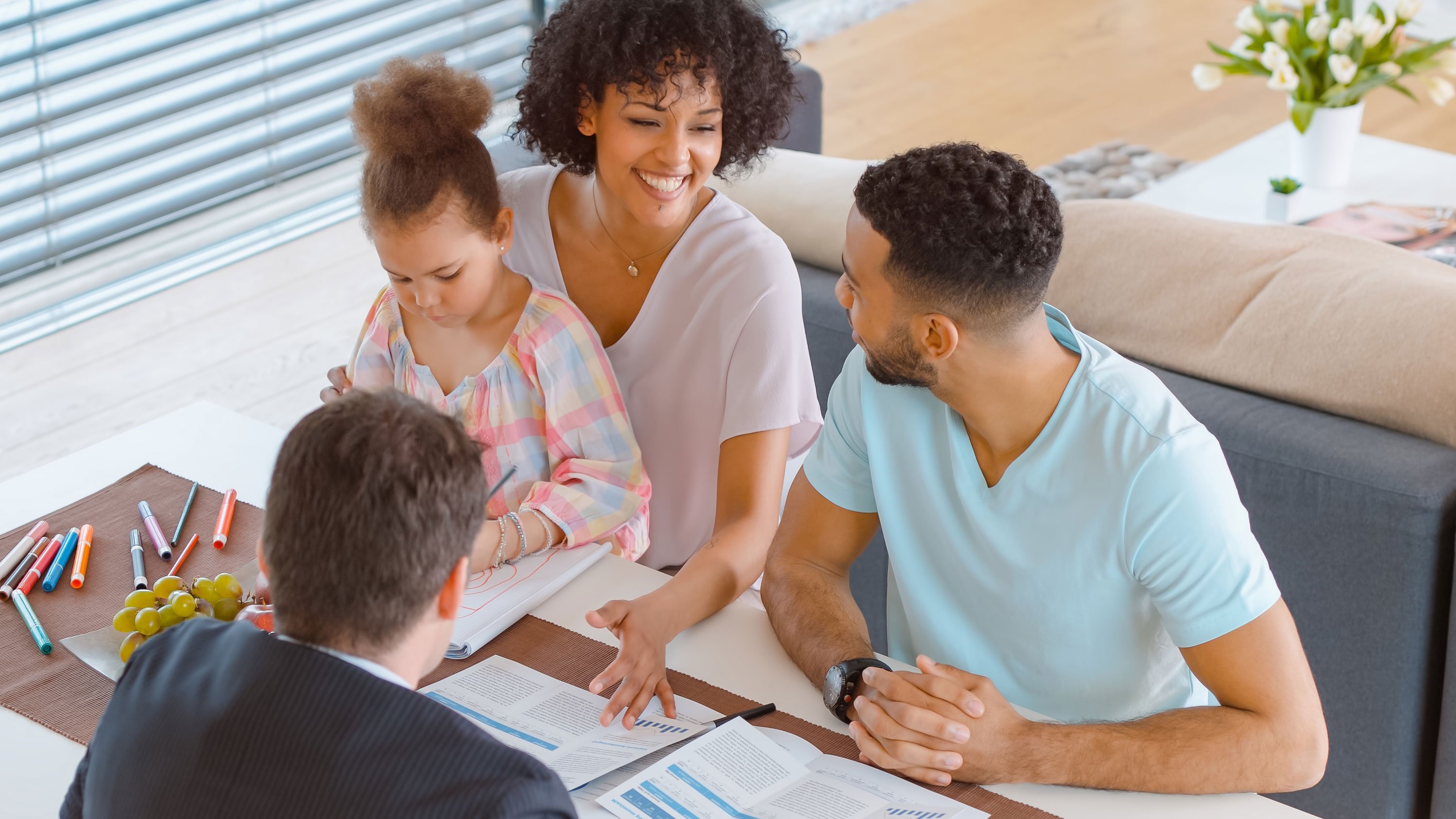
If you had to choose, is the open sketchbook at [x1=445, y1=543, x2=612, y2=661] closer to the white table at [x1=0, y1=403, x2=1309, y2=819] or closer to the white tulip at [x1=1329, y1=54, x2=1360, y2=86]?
the white table at [x1=0, y1=403, x2=1309, y2=819]

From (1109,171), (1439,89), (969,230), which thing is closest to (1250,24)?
(1439,89)

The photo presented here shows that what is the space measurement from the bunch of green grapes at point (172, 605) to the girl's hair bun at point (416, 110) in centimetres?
55

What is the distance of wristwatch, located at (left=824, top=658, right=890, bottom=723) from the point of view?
1350mm

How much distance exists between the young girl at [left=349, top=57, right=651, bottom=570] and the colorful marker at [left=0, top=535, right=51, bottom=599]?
0.45 metres

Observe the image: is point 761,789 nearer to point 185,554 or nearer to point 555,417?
point 555,417

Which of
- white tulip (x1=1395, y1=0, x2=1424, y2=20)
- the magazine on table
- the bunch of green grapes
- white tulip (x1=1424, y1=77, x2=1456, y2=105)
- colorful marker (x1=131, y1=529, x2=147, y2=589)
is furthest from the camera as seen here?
white tulip (x1=1424, y1=77, x2=1456, y2=105)

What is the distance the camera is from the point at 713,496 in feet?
6.37

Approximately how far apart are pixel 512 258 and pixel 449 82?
368mm

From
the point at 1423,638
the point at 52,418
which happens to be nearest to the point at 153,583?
the point at 1423,638

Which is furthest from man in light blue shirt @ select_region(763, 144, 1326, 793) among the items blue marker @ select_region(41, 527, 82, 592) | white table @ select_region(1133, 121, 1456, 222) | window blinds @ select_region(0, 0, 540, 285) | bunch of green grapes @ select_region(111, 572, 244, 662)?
window blinds @ select_region(0, 0, 540, 285)

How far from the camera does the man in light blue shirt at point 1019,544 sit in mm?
1271

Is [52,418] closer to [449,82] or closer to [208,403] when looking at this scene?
[208,403]

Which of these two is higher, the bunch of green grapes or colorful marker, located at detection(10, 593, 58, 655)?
the bunch of green grapes

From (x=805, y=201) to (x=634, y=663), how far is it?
3.70 ft
